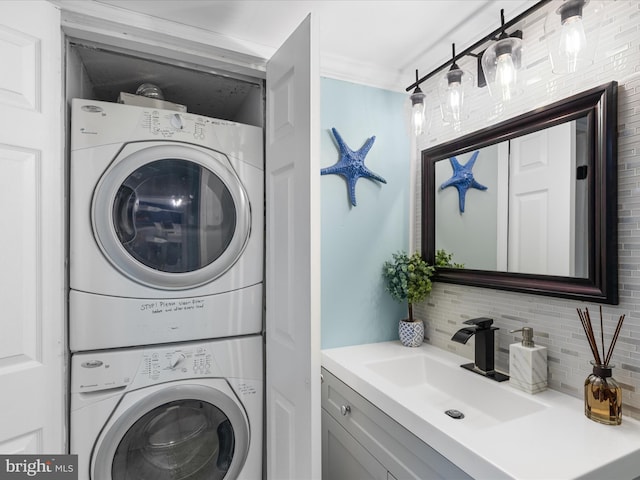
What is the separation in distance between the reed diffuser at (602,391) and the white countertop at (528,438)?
0.03m

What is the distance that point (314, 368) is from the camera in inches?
45.6

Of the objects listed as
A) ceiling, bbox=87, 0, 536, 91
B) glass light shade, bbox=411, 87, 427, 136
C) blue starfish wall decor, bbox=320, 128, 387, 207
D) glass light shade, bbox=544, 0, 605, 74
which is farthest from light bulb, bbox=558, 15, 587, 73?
blue starfish wall decor, bbox=320, 128, 387, 207

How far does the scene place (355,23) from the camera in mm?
1436

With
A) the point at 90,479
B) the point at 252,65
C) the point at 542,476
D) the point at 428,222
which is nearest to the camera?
the point at 542,476

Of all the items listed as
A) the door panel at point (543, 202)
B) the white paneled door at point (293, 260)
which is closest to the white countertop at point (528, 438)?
the white paneled door at point (293, 260)

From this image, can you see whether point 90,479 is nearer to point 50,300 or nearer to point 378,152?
point 50,300

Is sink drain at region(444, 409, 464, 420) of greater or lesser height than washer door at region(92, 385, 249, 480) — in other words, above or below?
above

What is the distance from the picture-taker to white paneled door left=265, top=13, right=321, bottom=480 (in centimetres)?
115

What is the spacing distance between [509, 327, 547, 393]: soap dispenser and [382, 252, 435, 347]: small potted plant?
1.66 ft

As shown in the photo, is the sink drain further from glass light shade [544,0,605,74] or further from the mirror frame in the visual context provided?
glass light shade [544,0,605,74]

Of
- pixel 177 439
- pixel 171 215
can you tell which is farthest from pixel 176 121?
pixel 177 439

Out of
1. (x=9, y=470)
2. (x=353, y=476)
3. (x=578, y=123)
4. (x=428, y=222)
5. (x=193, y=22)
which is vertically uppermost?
(x=193, y=22)

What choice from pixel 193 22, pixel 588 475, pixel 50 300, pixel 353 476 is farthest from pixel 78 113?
pixel 588 475

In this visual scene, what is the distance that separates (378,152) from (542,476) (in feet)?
4.73
